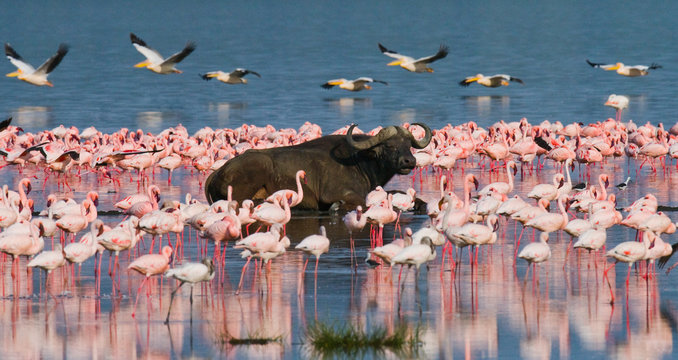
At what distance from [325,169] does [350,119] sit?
19474mm

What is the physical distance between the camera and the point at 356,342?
31.2 feet

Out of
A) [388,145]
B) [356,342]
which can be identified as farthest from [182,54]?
[356,342]

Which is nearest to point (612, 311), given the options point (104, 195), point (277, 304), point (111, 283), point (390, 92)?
point (277, 304)

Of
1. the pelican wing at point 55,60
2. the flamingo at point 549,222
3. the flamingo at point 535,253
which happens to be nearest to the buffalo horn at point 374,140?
the flamingo at point 549,222

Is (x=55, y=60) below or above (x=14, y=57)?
below

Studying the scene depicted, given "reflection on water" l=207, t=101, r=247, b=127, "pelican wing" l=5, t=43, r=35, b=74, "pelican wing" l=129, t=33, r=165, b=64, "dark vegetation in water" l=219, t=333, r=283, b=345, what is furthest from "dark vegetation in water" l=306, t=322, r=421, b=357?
"reflection on water" l=207, t=101, r=247, b=127

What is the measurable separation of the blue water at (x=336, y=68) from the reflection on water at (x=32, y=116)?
73 millimetres

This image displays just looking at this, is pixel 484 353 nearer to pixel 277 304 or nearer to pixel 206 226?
pixel 277 304

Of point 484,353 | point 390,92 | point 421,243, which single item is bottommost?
point 484,353

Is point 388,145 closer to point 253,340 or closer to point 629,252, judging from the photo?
point 629,252

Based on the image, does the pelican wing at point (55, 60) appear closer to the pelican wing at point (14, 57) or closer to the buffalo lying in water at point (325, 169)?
the pelican wing at point (14, 57)

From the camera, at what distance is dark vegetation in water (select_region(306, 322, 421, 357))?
9439 millimetres

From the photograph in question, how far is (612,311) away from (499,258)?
116 inches

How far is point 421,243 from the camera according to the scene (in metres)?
11.8
